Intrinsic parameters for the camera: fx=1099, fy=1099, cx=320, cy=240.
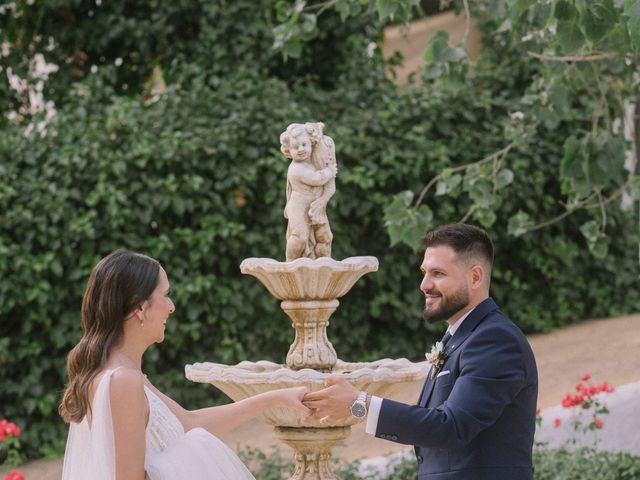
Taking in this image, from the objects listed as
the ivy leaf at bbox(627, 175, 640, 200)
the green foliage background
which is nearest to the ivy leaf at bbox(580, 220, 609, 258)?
the ivy leaf at bbox(627, 175, 640, 200)

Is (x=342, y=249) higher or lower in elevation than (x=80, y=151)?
lower

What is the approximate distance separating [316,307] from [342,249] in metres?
4.55

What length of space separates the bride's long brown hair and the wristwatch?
72 cm

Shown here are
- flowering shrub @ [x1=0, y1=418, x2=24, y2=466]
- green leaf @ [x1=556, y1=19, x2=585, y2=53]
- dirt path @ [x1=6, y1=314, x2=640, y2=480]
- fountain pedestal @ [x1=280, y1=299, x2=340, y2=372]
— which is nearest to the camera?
fountain pedestal @ [x1=280, y1=299, x2=340, y2=372]

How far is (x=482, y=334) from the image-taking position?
337 cm

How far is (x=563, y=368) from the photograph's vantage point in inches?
370

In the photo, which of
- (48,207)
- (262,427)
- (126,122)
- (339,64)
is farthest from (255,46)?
(262,427)

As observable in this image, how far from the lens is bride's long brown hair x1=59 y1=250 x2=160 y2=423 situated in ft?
10.7

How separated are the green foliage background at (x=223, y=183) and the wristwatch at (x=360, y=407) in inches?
164

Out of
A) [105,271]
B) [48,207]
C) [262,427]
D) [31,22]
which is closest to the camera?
[105,271]

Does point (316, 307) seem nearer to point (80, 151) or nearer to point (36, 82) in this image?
point (80, 151)

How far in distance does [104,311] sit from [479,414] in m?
1.15

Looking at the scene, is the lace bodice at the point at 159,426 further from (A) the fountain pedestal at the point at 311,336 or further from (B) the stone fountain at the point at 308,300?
(A) the fountain pedestal at the point at 311,336

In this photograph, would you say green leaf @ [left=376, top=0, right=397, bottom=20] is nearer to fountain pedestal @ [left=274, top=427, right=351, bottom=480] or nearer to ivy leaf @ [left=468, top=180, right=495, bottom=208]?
ivy leaf @ [left=468, top=180, right=495, bottom=208]
